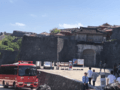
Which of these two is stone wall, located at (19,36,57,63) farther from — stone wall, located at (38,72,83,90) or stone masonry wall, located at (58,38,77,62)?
stone wall, located at (38,72,83,90)

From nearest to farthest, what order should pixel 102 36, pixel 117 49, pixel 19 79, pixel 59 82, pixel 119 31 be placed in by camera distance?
pixel 59 82
pixel 19 79
pixel 117 49
pixel 102 36
pixel 119 31

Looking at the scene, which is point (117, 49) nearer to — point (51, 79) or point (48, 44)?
point (48, 44)

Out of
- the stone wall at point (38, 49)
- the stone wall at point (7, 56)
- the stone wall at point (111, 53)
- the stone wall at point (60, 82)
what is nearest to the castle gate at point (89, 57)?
the stone wall at point (111, 53)

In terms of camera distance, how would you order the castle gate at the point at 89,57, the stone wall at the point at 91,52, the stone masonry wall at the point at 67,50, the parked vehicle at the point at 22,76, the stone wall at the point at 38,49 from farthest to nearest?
the castle gate at the point at 89,57, the stone masonry wall at the point at 67,50, the stone wall at the point at 91,52, the stone wall at the point at 38,49, the parked vehicle at the point at 22,76

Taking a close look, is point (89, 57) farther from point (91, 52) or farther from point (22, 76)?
point (22, 76)

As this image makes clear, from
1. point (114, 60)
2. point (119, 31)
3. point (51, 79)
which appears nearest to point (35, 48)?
point (114, 60)

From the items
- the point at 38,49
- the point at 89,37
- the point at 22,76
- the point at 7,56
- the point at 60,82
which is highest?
the point at 89,37

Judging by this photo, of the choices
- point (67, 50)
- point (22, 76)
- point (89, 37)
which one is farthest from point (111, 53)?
point (22, 76)

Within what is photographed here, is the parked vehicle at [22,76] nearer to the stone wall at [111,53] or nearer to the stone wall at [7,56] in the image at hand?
the stone wall at [111,53]

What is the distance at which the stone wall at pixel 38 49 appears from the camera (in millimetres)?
33281

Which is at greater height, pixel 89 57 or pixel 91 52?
pixel 91 52

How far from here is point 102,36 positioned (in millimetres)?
38625

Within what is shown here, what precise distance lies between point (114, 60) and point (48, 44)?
12.4 metres

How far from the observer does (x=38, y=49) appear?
110 feet
